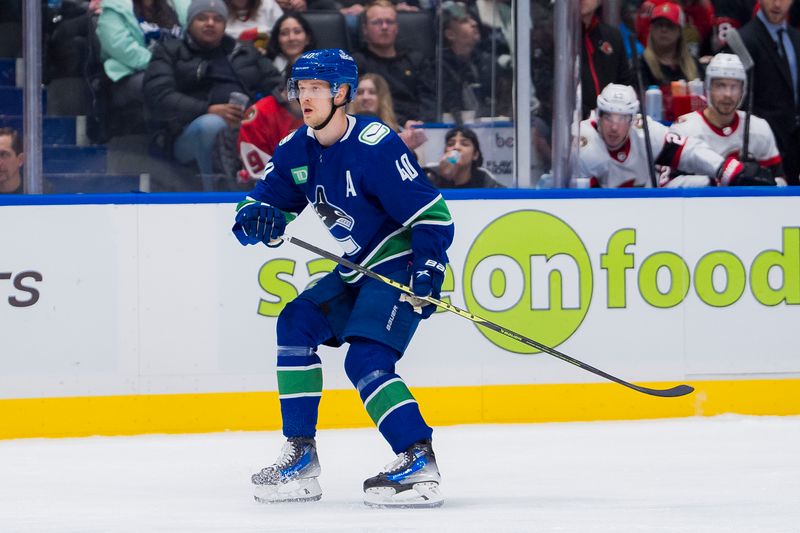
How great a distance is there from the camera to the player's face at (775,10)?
5.73 meters

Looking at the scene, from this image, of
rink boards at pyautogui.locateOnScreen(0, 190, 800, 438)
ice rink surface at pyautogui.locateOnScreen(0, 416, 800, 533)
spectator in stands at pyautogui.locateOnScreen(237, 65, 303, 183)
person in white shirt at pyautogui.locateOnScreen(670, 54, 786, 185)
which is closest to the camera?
ice rink surface at pyautogui.locateOnScreen(0, 416, 800, 533)

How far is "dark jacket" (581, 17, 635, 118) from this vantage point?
5.38 m

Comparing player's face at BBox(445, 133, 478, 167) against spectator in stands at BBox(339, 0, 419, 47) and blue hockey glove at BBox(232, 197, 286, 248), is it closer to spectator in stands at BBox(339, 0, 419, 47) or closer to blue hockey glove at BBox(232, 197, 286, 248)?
spectator in stands at BBox(339, 0, 419, 47)

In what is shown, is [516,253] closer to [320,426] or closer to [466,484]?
[320,426]

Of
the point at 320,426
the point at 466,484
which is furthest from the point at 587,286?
the point at 466,484

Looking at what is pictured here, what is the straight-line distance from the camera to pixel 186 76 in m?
5.07

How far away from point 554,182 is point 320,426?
1188 millimetres

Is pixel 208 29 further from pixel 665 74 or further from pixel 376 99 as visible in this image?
pixel 665 74

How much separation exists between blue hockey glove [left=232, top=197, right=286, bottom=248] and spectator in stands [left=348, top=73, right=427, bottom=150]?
164 cm

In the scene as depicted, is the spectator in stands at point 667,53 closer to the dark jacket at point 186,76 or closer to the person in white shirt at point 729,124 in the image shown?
the person in white shirt at point 729,124

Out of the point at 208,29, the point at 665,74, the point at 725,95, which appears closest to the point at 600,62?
the point at 665,74

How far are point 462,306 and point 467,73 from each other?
32.5 inches

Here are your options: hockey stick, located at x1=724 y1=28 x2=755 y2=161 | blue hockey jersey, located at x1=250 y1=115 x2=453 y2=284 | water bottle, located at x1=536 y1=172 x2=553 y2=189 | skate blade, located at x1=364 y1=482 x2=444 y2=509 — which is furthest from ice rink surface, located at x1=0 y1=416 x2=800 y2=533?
hockey stick, located at x1=724 y1=28 x2=755 y2=161

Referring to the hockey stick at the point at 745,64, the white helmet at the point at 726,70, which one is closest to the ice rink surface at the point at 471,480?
the hockey stick at the point at 745,64
